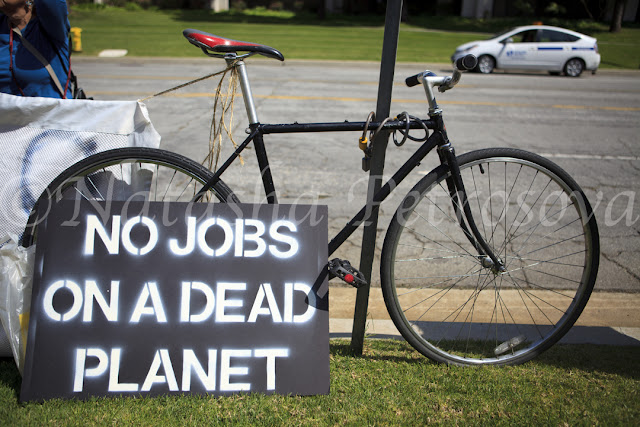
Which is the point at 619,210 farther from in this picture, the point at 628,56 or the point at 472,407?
the point at 628,56

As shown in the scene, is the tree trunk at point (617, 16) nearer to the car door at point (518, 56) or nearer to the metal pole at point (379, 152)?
the car door at point (518, 56)

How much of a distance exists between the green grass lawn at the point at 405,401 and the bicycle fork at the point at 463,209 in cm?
51

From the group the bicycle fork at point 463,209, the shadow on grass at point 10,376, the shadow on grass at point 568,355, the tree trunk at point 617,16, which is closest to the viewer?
the shadow on grass at point 10,376

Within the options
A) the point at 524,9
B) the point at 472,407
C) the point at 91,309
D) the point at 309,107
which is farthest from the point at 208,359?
the point at 524,9

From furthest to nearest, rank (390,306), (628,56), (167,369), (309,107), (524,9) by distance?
(524,9), (628,56), (309,107), (390,306), (167,369)

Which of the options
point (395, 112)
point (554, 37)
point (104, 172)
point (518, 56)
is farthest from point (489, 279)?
point (554, 37)

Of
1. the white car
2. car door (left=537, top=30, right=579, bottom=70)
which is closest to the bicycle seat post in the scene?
the white car

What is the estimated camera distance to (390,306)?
8.59 ft

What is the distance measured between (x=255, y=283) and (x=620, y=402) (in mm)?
1664

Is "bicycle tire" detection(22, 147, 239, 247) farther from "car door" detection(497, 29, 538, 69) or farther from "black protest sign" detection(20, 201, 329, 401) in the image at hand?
"car door" detection(497, 29, 538, 69)

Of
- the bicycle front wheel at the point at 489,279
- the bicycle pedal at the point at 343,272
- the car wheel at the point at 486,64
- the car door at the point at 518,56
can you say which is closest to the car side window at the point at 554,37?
the car door at the point at 518,56

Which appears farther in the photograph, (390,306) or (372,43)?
(372,43)

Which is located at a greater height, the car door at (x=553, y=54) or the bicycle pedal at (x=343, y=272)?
the car door at (x=553, y=54)

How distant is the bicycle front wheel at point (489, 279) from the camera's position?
2631 mm
